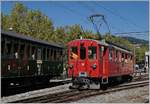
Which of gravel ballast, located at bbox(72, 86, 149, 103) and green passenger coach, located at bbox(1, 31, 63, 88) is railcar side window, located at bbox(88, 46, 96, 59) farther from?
gravel ballast, located at bbox(72, 86, 149, 103)

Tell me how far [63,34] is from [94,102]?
37.7 metres

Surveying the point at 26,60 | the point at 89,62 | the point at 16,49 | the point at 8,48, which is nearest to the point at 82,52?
the point at 89,62

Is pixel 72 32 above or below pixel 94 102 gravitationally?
above

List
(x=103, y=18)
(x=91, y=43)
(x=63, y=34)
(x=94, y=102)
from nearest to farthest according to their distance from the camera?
(x=94, y=102) < (x=91, y=43) < (x=103, y=18) < (x=63, y=34)

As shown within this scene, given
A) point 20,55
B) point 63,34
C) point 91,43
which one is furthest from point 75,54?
point 63,34

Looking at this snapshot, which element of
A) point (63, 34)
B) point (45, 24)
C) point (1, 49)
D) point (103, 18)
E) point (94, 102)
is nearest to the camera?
point (94, 102)

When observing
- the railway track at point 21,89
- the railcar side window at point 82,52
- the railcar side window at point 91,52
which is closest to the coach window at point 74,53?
the railcar side window at point 82,52

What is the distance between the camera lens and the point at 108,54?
22359mm

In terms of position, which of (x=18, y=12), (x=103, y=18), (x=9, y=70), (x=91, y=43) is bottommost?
(x=9, y=70)

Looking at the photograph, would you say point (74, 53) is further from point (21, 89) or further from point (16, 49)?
point (16, 49)

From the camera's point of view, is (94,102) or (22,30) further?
(22,30)

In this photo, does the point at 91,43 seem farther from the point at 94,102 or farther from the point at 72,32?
the point at 72,32

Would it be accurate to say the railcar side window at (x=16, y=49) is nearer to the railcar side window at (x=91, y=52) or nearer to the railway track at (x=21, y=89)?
the railway track at (x=21, y=89)

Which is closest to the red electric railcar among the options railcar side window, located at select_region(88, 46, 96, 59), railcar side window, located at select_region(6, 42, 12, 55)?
railcar side window, located at select_region(88, 46, 96, 59)
